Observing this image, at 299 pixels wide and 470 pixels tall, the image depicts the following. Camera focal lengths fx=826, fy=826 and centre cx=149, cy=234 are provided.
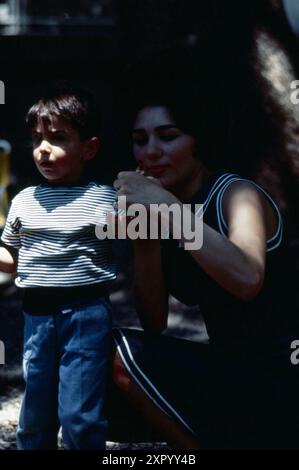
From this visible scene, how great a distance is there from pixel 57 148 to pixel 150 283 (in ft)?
1.70

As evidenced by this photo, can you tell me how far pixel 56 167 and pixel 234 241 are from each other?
2.10 ft

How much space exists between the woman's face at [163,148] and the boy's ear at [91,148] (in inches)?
5.8

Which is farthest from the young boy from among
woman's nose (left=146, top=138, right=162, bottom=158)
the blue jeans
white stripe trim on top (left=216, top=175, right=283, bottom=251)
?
white stripe trim on top (left=216, top=175, right=283, bottom=251)

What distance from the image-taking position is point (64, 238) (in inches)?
98.3

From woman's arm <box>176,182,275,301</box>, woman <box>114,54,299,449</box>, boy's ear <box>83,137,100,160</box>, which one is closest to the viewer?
woman's arm <box>176,182,275,301</box>

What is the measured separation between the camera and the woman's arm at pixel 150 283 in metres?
2.61

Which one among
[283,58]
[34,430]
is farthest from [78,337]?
[283,58]

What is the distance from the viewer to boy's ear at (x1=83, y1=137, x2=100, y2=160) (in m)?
2.60

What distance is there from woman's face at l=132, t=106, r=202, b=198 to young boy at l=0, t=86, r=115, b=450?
17 centimetres

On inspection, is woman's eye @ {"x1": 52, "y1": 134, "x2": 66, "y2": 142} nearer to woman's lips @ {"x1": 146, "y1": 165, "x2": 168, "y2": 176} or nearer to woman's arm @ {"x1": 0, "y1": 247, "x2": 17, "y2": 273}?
woman's lips @ {"x1": 146, "y1": 165, "x2": 168, "y2": 176}

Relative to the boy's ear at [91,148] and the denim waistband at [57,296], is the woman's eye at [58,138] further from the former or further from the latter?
the denim waistband at [57,296]

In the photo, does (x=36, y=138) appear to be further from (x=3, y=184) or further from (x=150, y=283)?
(x=3, y=184)
